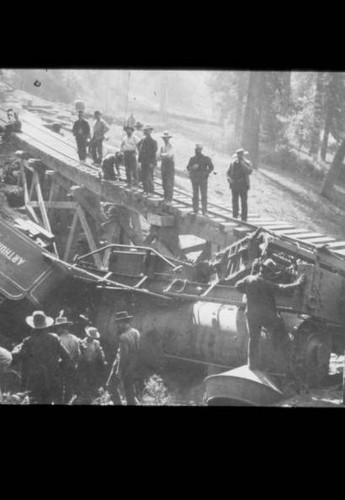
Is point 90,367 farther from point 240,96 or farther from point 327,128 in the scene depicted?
point 240,96

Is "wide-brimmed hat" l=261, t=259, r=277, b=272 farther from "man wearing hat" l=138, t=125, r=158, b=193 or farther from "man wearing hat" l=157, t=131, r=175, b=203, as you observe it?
"man wearing hat" l=138, t=125, r=158, b=193

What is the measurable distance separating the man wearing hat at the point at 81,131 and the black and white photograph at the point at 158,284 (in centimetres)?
3

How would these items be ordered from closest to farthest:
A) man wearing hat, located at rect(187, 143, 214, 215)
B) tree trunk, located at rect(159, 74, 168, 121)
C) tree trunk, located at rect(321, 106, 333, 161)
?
man wearing hat, located at rect(187, 143, 214, 215)
tree trunk, located at rect(321, 106, 333, 161)
tree trunk, located at rect(159, 74, 168, 121)

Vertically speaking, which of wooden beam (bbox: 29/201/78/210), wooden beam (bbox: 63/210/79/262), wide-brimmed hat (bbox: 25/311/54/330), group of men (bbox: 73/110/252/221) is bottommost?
wooden beam (bbox: 63/210/79/262)

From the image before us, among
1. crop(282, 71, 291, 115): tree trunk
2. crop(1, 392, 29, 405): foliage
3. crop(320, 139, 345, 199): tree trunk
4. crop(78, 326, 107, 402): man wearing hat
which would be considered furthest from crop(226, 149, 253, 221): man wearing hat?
crop(282, 71, 291, 115): tree trunk

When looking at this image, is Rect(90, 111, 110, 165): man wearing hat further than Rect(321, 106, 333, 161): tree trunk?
No

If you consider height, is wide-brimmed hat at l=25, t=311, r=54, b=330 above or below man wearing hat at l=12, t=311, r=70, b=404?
above

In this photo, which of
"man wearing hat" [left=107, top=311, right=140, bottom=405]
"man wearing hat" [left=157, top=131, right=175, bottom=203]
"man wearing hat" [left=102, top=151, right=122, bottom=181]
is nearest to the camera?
"man wearing hat" [left=107, top=311, right=140, bottom=405]

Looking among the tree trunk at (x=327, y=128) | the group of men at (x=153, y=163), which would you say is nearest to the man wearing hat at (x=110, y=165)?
the group of men at (x=153, y=163)

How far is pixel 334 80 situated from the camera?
1284cm

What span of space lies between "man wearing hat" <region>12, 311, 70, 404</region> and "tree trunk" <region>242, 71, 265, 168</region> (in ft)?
40.3

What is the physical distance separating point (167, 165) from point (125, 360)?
4.64 meters

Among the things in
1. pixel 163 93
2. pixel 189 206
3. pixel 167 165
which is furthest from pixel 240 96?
pixel 167 165

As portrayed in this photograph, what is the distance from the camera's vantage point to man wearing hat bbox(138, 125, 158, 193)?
11.3m
